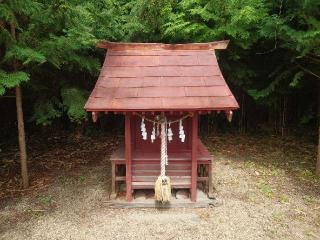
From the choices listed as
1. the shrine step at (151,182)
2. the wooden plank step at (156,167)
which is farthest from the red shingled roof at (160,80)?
the shrine step at (151,182)

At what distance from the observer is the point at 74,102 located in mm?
7203

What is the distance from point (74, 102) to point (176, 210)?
324 centimetres

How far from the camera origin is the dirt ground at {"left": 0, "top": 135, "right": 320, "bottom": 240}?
18.7 ft

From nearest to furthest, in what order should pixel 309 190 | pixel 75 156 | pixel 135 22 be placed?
1. pixel 309 190
2. pixel 135 22
3. pixel 75 156

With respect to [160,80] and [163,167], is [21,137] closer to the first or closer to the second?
[163,167]

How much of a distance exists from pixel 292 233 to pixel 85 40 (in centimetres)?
552

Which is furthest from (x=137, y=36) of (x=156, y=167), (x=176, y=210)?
(x=176, y=210)

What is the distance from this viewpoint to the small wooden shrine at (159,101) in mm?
6039

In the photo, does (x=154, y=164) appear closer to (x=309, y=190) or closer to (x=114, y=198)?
(x=114, y=198)

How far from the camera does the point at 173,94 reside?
20.3 feet

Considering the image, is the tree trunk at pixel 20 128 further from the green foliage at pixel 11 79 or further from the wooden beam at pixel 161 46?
the wooden beam at pixel 161 46

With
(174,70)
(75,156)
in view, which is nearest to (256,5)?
(174,70)

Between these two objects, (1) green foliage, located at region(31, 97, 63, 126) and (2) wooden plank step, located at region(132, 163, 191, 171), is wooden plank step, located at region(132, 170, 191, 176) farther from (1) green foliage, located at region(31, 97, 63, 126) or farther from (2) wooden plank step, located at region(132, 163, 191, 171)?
(1) green foliage, located at region(31, 97, 63, 126)

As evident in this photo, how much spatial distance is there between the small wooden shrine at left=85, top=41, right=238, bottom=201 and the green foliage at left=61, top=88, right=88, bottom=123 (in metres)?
0.85
